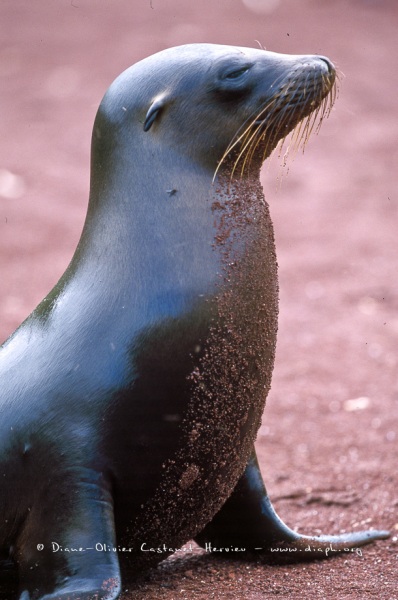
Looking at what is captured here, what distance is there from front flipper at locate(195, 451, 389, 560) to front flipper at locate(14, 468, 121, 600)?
99 centimetres

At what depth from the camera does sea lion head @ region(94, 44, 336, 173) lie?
130 inches

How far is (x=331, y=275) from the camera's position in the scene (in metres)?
9.22

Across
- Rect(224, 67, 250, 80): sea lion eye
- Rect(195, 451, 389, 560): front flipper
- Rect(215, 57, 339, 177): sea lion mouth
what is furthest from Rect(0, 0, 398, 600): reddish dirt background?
Rect(224, 67, 250, 80): sea lion eye

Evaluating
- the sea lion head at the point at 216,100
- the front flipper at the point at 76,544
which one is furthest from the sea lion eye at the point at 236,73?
the front flipper at the point at 76,544

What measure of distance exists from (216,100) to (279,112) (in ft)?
0.77

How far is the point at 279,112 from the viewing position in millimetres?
3381

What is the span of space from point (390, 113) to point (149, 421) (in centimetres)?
1200

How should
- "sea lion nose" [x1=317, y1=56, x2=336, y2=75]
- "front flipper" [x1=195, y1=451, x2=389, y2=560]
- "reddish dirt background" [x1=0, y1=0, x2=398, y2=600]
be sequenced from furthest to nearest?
"reddish dirt background" [x1=0, y1=0, x2=398, y2=600]
"front flipper" [x1=195, y1=451, x2=389, y2=560]
"sea lion nose" [x1=317, y1=56, x2=336, y2=75]

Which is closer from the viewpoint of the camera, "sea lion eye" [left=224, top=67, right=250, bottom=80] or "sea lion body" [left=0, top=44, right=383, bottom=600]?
"sea lion body" [left=0, top=44, right=383, bottom=600]

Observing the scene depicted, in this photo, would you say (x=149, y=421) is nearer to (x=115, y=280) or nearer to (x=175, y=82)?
(x=115, y=280)

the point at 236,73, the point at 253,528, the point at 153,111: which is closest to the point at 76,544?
the point at 253,528

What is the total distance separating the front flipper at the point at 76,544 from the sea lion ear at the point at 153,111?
121 cm

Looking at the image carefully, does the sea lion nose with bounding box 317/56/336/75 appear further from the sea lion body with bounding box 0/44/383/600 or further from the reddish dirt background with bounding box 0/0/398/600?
the reddish dirt background with bounding box 0/0/398/600

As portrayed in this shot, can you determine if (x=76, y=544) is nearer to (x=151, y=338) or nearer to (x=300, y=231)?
(x=151, y=338)
